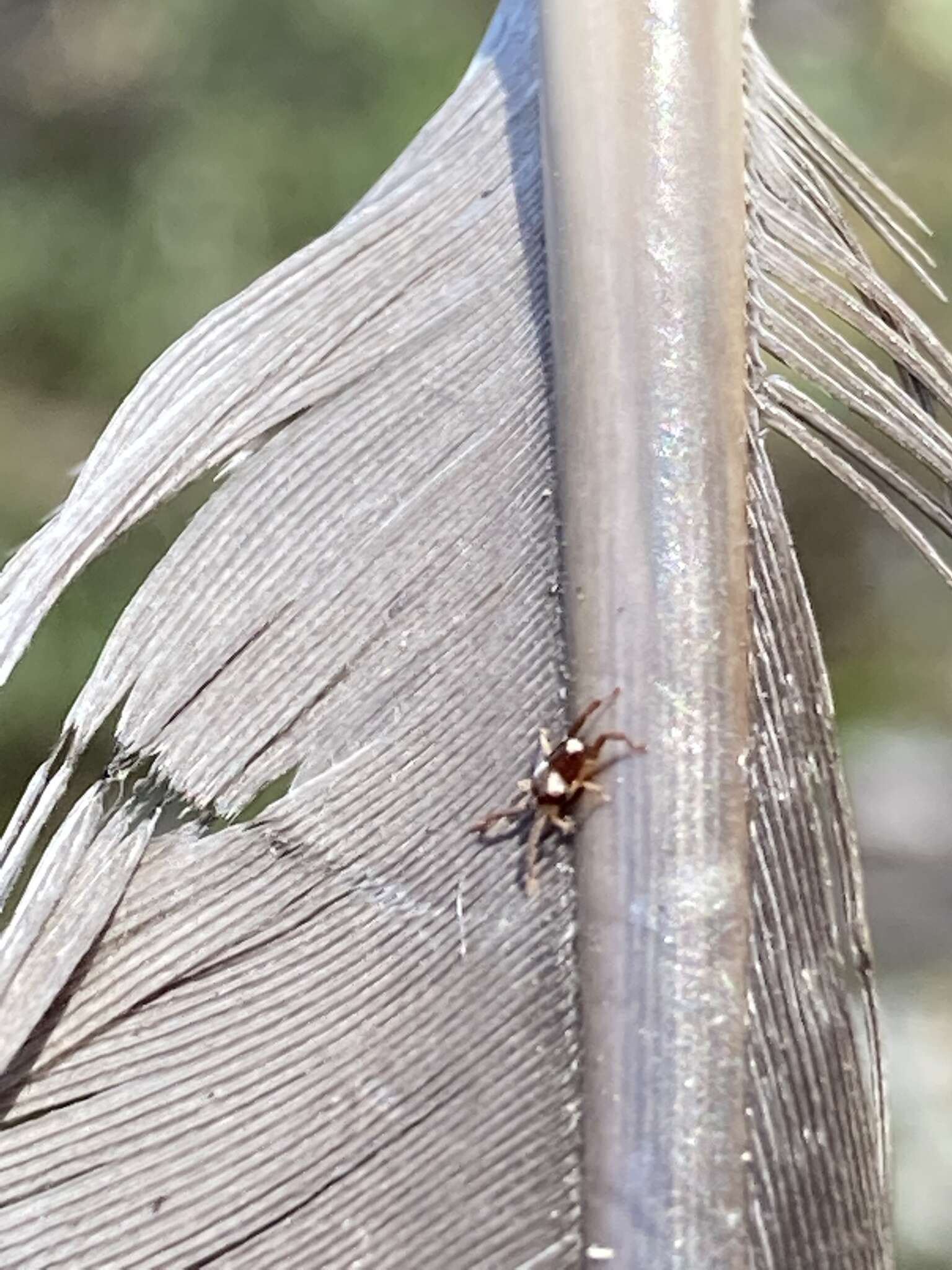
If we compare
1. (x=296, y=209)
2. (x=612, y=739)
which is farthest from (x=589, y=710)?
(x=296, y=209)

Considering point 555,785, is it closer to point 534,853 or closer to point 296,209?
point 534,853

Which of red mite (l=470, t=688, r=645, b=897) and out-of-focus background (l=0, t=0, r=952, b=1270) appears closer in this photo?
red mite (l=470, t=688, r=645, b=897)

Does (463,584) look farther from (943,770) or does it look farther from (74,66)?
(74,66)

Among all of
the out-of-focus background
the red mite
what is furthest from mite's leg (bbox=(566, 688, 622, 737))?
the out-of-focus background

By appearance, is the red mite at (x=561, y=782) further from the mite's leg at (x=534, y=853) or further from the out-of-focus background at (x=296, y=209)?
the out-of-focus background at (x=296, y=209)

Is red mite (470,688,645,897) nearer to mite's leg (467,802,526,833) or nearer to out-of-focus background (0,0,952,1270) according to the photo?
mite's leg (467,802,526,833)

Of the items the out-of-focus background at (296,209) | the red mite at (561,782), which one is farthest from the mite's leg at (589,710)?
the out-of-focus background at (296,209)

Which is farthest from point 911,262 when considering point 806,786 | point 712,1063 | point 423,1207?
point 423,1207
